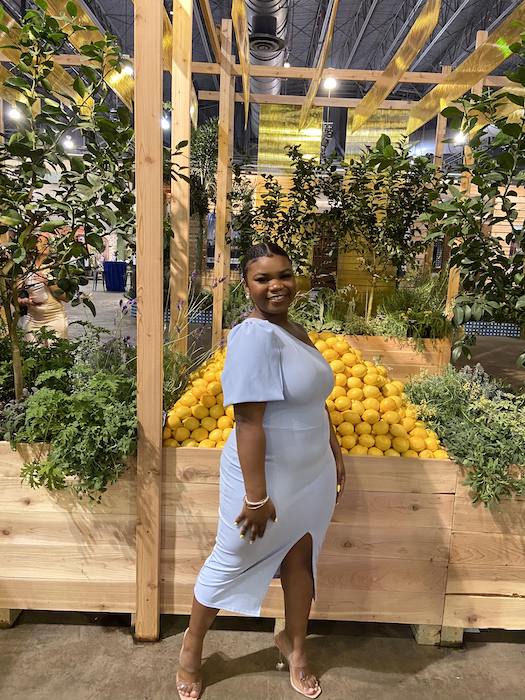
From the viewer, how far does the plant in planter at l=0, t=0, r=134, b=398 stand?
198cm

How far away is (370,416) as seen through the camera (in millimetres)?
2162

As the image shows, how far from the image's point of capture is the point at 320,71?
162 inches

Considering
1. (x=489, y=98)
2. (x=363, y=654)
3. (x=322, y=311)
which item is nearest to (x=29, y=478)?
(x=363, y=654)

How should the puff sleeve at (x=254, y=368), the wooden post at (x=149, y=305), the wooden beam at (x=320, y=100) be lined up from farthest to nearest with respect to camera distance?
1. the wooden beam at (x=320, y=100)
2. the wooden post at (x=149, y=305)
3. the puff sleeve at (x=254, y=368)

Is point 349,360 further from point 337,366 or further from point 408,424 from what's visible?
point 408,424

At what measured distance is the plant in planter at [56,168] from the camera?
198 centimetres

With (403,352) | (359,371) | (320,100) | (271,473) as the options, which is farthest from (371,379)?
(320,100)

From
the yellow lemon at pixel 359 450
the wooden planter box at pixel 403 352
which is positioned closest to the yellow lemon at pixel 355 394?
the yellow lemon at pixel 359 450

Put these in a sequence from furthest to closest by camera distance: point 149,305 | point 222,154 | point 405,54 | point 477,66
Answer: point 222,154 < point 405,54 < point 477,66 < point 149,305

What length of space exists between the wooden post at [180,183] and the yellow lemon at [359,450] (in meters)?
1.18

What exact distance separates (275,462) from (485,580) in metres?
1.16

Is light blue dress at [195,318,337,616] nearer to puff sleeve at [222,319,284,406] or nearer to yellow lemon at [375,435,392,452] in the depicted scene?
puff sleeve at [222,319,284,406]

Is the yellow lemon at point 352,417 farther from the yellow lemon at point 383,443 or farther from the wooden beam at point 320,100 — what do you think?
the wooden beam at point 320,100

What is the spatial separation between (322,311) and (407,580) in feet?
12.0
